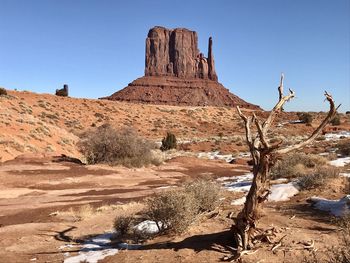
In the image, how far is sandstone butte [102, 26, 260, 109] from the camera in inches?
4983

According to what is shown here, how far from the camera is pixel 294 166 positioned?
1831 cm

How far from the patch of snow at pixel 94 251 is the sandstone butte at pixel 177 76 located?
11206 cm

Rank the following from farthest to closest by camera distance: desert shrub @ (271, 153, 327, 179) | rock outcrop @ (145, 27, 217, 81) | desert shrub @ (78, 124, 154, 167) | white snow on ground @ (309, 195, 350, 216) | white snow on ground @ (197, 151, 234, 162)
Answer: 1. rock outcrop @ (145, 27, 217, 81)
2. white snow on ground @ (197, 151, 234, 162)
3. desert shrub @ (78, 124, 154, 167)
4. desert shrub @ (271, 153, 327, 179)
5. white snow on ground @ (309, 195, 350, 216)

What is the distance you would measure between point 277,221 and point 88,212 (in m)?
6.07

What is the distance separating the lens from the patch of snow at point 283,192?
13.3m

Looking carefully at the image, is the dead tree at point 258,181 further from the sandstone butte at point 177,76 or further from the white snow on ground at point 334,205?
the sandstone butte at point 177,76

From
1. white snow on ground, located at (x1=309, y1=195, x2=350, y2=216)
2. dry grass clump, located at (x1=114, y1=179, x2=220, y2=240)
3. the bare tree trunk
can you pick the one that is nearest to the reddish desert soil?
dry grass clump, located at (x1=114, y1=179, x2=220, y2=240)

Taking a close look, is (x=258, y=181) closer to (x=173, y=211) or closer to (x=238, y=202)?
(x=173, y=211)

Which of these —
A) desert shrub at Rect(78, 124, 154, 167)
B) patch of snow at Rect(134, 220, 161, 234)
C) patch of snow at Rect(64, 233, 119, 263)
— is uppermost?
desert shrub at Rect(78, 124, 154, 167)

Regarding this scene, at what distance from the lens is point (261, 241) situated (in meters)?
7.84

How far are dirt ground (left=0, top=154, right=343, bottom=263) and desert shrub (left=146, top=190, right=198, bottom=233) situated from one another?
25 cm

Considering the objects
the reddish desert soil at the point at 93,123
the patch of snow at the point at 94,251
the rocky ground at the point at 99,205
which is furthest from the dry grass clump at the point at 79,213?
the reddish desert soil at the point at 93,123

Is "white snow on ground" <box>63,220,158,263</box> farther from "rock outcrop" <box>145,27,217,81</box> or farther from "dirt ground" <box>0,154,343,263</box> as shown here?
"rock outcrop" <box>145,27,217,81</box>

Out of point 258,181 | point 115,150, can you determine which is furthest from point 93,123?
point 258,181
